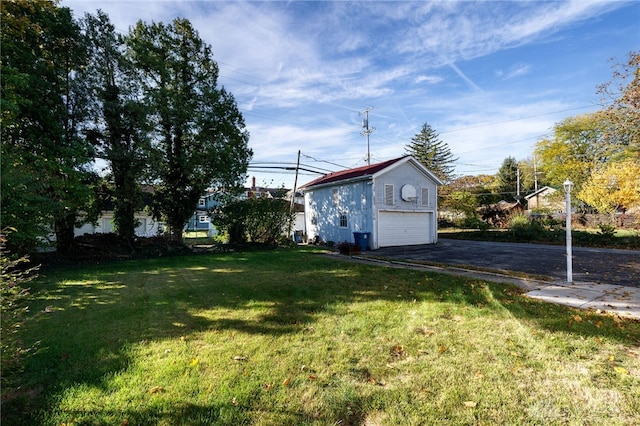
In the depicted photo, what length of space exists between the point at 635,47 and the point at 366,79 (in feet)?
32.3

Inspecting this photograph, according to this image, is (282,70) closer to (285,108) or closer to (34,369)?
(285,108)

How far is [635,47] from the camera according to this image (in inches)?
413

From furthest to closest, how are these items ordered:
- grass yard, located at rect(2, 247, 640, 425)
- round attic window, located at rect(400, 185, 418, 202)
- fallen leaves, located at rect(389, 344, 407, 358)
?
round attic window, located at rect(400, 185, 418, 202) → fallen leaves, located at rect(389, 344, 407, 358) → grass yard, located at rect(2, 247, 640, 425)

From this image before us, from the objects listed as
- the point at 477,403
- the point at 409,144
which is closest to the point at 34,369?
the point at 477,403

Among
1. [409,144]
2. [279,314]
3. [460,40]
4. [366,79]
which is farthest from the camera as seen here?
[409,144]

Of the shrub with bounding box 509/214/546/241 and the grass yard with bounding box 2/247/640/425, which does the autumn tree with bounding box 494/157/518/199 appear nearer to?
the shrub with bounding box 509/214/546/241

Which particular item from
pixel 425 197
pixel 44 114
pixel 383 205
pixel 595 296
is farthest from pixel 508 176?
pixel 44 114

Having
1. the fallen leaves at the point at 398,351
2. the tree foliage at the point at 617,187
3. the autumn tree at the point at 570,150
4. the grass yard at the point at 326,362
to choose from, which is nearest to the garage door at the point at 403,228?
the tree foliage at the point at 617,187

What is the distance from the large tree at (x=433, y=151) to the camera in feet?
144

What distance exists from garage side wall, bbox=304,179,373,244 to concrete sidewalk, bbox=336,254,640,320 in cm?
819

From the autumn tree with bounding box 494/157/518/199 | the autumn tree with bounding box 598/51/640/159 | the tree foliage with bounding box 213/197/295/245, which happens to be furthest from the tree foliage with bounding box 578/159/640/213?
the autumn tree with bounding box 494/157/518/199

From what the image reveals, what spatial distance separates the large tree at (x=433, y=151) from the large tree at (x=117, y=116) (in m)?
38.7

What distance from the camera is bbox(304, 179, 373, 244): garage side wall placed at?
1568cm

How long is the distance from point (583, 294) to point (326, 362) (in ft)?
19.2
